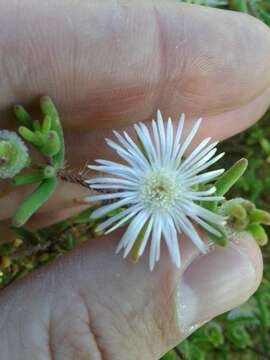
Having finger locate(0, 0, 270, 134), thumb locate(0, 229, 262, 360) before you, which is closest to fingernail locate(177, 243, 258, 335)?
thumb locate(0, 229, 262, 360)

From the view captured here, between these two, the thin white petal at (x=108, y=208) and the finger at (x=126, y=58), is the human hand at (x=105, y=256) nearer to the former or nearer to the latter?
the finger at (x=126, y=58)

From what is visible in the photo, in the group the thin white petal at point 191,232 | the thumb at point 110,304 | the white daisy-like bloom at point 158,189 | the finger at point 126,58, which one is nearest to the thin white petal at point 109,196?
the white daisy-like bloom at point 158,189

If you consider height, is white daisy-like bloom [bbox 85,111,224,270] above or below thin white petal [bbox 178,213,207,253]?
above

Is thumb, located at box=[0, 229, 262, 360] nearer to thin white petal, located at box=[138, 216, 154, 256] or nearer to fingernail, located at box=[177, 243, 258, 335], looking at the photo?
fingernail, located at box=[177, 243, 258, 335]

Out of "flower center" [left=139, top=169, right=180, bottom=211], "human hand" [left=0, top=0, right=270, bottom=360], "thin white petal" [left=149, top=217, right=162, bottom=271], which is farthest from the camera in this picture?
"human hand" [left=0, top=0, right=270, bottom=360]

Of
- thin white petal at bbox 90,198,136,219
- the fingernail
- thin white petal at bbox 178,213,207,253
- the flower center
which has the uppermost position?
thin white petal at bbox 90,198,136,219

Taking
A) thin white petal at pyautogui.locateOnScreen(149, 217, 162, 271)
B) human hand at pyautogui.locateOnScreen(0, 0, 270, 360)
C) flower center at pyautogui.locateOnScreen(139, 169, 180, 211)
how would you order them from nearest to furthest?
thin white petal at pyautogui.locateOnScreen(149, 217, 162, 271), flower center at pyautogui.locateOnScreen(139, 169, 180, 211), human hand at pyautogui.locateOnScreen(0, 0, 270, 360)

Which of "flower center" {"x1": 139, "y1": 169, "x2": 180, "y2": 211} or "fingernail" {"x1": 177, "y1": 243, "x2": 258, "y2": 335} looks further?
"fingernail" {"x1": 177, "y1": 243, "x2": 258, "y2": 335}
